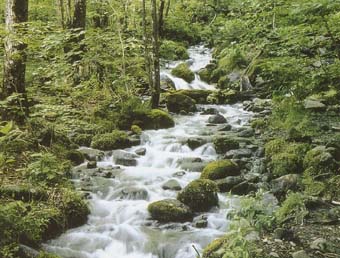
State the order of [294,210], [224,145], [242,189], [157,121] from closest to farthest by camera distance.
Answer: [294,210], [242,189], [224,145], [157,121]

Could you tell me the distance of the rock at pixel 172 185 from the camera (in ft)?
24.9

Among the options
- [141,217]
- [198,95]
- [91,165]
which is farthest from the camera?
[198,95]

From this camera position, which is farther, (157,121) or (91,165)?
(157,121)

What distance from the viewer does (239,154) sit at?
8.86 m

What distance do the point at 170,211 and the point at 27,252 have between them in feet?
7.51

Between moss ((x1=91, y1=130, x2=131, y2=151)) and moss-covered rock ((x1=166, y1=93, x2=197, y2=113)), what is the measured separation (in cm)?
390

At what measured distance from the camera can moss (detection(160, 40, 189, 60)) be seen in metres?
16.7

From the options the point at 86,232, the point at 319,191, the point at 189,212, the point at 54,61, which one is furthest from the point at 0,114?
the point at 319,191

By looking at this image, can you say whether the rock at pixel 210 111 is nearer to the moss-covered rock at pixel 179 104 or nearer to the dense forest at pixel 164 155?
the moss-covered rock at pixel 179 104

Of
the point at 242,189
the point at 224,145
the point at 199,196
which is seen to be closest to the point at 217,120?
the point at 224,145

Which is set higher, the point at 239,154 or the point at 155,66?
the point at 155,66

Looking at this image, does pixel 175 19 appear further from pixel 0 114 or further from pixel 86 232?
pixel 86 232

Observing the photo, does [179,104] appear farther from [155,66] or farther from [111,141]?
[111,141]

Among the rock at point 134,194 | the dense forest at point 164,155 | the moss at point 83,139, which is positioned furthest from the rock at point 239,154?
the moss at point 83,139
